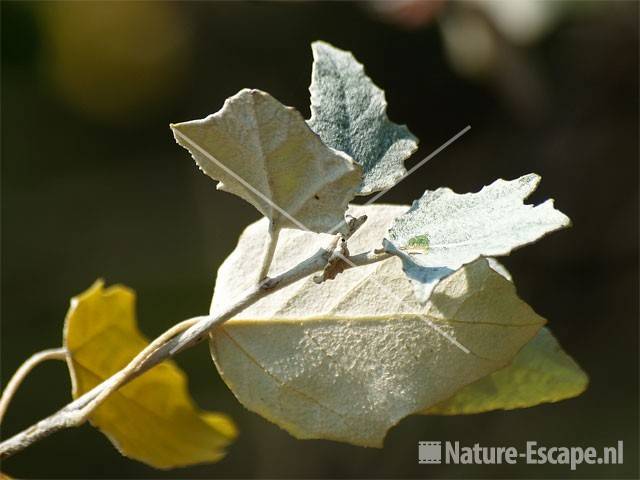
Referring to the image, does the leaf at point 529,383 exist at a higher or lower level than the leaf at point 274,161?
lower

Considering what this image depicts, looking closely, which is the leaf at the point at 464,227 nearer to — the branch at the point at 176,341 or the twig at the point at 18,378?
the branch at the point at 176,341

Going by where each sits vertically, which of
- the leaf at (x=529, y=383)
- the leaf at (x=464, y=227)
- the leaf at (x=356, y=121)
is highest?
the leaf at (x=356, y=121)

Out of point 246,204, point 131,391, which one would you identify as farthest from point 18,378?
point 246,204

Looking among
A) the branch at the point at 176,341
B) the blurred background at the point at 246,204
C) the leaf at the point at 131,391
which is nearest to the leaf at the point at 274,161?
the branch at the point at 176,341

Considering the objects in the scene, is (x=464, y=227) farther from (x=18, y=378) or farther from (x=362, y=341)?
(x=18, y=378)

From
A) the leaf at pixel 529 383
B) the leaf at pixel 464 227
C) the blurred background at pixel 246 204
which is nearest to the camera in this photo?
the leaf at pixel 464 227

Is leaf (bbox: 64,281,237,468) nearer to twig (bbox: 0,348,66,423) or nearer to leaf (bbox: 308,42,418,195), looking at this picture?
twig (bbox: 0,348,66,423)
